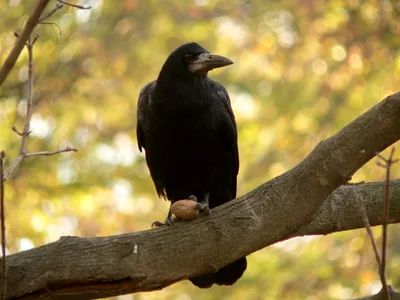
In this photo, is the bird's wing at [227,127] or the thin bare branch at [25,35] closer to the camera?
the thin bare branch at [25,35]

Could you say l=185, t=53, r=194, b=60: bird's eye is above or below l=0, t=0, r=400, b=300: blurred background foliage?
above

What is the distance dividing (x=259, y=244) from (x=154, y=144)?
1.44 m

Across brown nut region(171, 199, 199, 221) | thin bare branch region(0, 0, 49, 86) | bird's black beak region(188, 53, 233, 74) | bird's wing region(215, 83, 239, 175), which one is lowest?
bird's wing region(215, 83, 239, 175)

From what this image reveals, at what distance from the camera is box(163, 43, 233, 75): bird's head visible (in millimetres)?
4785

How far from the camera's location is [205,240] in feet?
12.0

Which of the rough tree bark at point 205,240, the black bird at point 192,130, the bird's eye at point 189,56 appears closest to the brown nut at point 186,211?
the rough tree bark at point 205,240

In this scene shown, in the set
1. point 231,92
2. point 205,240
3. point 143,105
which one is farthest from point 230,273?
point 231,92

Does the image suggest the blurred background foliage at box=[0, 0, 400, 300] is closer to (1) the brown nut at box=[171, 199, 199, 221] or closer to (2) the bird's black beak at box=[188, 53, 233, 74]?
(2) the bird's black beak at box=[188, 53, 233, 74]

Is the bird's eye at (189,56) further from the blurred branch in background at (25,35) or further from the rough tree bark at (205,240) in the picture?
the blurred branch in background at (25,35)

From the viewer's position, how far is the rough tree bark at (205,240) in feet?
11.1

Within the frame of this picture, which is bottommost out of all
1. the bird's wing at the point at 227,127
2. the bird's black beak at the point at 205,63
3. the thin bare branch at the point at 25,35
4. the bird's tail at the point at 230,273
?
the bird's tail at the point at 230,273

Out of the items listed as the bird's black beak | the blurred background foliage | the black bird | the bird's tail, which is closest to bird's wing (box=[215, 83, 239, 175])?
the black bird

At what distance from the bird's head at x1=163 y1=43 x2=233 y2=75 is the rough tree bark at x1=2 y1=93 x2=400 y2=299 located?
132 centimetres

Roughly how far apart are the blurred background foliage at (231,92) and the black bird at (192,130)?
2297 mm
